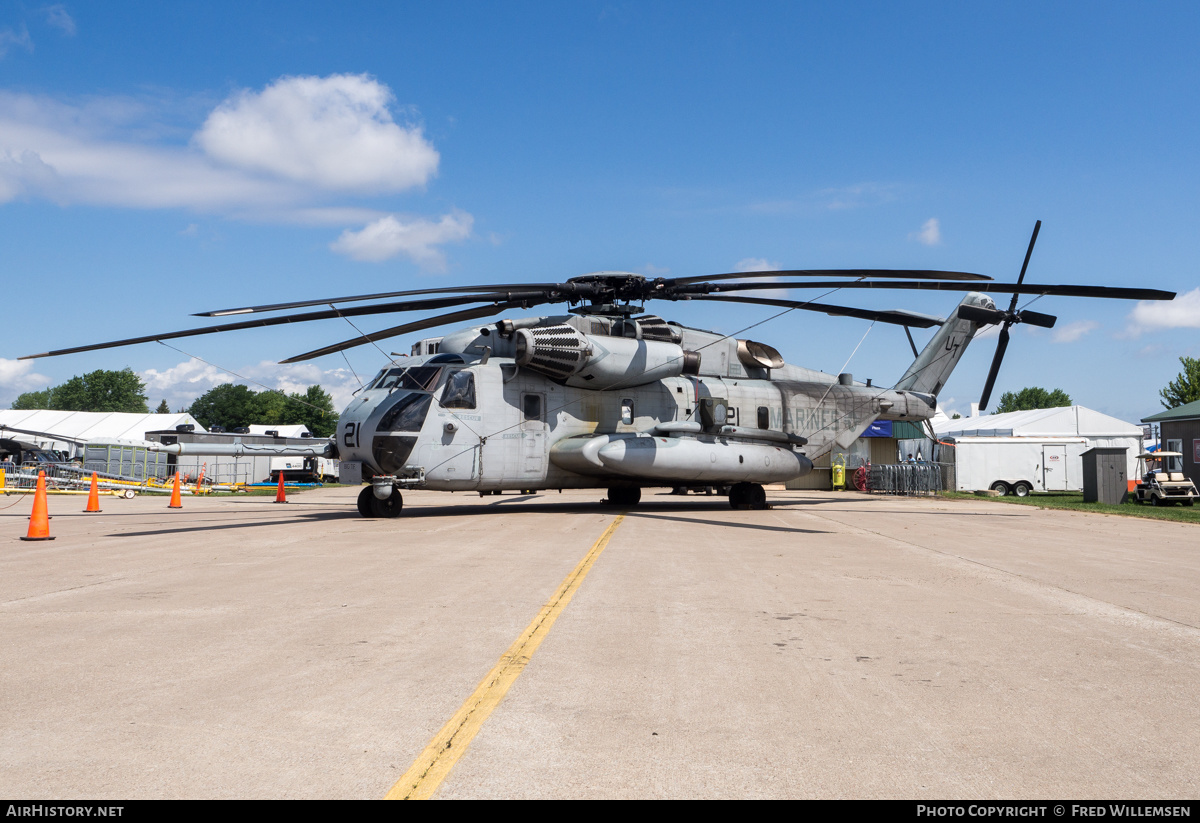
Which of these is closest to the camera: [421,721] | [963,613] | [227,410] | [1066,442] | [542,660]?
[421,721]

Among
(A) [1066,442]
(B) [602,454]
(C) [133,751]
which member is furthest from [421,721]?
(A) [1066,442]

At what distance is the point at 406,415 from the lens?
1722 centimetres

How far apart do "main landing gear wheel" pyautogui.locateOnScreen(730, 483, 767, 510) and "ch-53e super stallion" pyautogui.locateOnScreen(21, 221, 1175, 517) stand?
0.05m

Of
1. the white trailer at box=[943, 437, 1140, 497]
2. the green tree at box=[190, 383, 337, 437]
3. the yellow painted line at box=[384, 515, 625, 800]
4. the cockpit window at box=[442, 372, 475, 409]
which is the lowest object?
the yellow painted line at box=[384, 515, 625, 800]

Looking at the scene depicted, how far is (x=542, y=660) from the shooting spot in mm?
5164

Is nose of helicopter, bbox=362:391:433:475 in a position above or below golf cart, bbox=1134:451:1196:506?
above

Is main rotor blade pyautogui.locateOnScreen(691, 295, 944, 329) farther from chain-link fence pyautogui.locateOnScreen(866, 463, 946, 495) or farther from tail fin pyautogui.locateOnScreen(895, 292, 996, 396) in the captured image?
chain-link fence pyautogui.locateOnScreen(866, 463, 946, 495)

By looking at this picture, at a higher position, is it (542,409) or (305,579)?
(542,409)

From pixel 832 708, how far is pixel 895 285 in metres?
11.4

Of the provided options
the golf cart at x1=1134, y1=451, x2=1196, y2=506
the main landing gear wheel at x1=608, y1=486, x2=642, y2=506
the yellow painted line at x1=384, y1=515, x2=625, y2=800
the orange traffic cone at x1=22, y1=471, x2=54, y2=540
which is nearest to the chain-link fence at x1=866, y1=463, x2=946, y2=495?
the golf cart at x1=1134, y1=451, x2=1196, y2=506

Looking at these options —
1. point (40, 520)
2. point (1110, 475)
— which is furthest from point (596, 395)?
point (1110, 475)

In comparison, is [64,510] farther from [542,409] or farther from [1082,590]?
[1082,590]

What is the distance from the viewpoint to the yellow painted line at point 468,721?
3.13m

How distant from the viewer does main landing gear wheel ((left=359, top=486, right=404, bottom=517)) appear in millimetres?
17453
